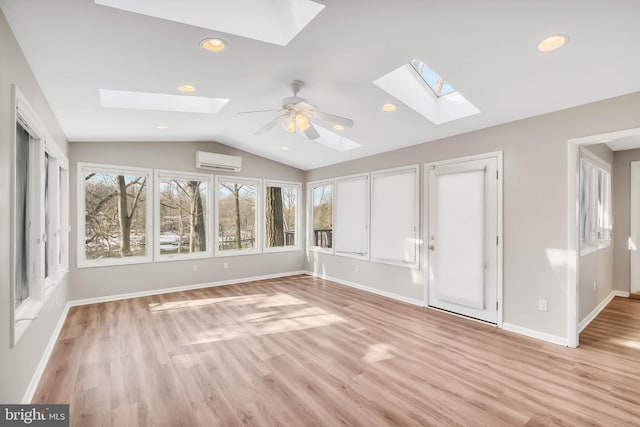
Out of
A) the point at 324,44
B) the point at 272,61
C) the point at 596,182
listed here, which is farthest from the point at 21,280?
the point at 596,182

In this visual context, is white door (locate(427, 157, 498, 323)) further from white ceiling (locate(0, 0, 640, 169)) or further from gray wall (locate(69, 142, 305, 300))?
gray wall (locate(69, 142, 305, 300))

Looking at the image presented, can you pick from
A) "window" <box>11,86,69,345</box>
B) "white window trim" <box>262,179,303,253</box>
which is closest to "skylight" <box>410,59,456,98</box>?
"window" <box>11,86,69,345</box>

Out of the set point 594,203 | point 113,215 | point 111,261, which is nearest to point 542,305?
point 594,203

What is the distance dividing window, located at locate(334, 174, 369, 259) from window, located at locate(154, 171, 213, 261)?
8.28 ft

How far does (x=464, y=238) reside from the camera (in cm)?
411

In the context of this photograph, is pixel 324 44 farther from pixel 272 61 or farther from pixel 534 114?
pixel 534 114

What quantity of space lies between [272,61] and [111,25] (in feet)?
3.89

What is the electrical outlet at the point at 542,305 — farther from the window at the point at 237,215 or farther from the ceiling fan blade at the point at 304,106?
the window at the point at 237,215

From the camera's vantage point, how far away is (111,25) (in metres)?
2.04

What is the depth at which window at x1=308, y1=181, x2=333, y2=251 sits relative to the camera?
6656mm

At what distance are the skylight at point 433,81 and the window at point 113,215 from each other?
4.55 meters

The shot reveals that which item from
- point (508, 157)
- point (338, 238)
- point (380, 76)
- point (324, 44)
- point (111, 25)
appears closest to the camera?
point (111, 25)

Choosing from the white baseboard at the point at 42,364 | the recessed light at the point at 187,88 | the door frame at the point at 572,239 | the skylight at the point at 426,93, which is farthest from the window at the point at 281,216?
the door frame at the point at 572,239

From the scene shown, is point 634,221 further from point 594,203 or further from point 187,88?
point 187,88
